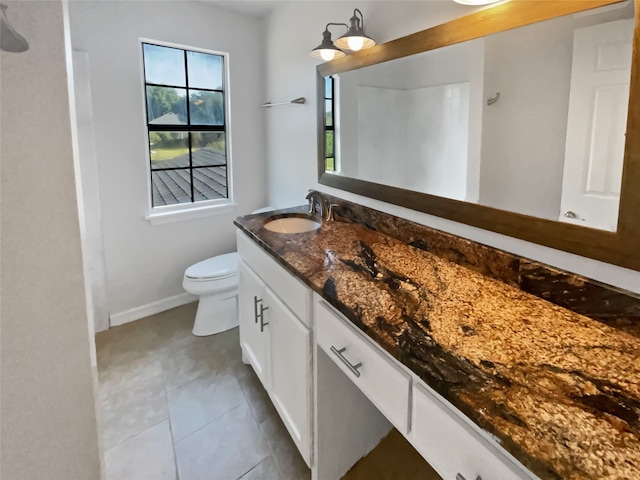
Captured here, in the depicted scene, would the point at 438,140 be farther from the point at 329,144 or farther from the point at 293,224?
the point at 293,224

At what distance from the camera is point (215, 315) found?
2455mm

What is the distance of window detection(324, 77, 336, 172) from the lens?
2004 millimetres

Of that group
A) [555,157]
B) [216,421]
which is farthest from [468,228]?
[216,421]

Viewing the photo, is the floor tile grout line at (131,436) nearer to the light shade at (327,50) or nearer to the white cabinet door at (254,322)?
the white cabinet door at (254,322)

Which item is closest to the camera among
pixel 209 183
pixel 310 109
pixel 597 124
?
pixel 597 124

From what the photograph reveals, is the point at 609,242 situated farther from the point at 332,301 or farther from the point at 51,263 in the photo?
the point at 51,263

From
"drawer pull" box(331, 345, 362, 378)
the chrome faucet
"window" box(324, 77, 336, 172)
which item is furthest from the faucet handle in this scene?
"drawer pull" box(331, 345, 362, 378)

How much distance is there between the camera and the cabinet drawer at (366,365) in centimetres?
85

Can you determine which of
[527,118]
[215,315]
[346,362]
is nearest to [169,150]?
[215,315]

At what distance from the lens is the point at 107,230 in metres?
2.40

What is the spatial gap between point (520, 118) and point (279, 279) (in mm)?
1008

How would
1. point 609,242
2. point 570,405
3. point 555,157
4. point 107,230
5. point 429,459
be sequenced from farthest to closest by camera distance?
point 107,230 → point 555,157 → point 609,242 → point 429,459 → point 570,405

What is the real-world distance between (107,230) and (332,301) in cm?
201

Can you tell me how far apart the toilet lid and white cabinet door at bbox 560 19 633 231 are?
77.0 inches
